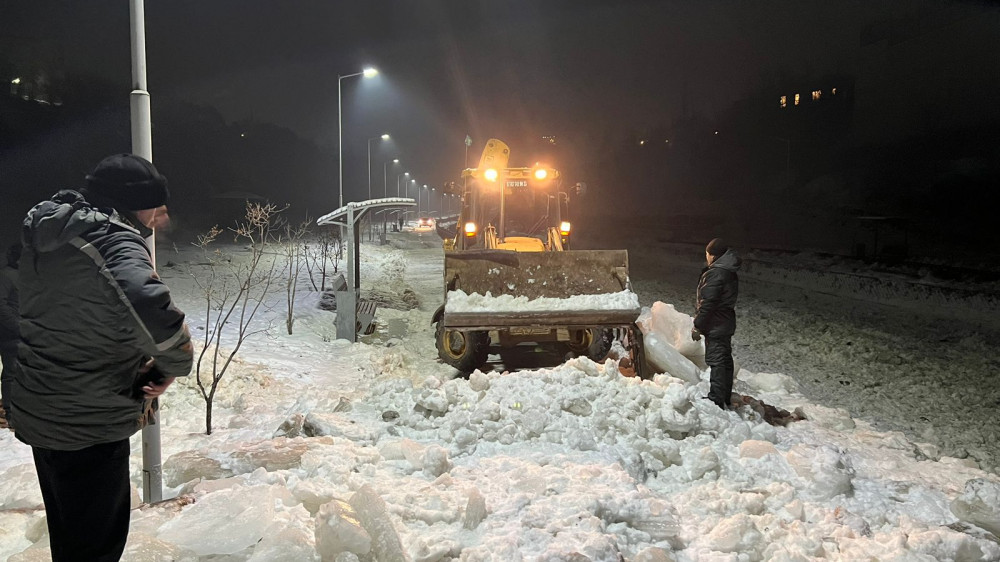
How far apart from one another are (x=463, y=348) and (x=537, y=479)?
508 centimetres

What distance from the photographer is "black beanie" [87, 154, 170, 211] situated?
97.9 inches

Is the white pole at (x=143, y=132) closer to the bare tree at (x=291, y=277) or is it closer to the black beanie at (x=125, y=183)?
the black beanie at (x=125, y=183)

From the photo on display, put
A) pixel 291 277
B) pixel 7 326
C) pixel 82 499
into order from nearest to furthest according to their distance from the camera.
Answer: pixel 82 499, pixel 7 326, pixel 291 277

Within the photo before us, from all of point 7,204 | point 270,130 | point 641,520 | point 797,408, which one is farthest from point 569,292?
point 270,130

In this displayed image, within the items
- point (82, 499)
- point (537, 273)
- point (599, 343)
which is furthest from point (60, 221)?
point (599, 343)

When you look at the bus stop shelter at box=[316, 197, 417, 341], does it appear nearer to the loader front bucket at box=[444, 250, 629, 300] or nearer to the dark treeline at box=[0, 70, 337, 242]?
the loader front bucket at box=[444, 250, 629, 300]

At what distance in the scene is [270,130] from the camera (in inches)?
2475

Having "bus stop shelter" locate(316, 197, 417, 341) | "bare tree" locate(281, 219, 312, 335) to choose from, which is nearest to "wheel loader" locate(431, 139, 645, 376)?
"bus stop shelter" locate(316, 197, 417, 341)

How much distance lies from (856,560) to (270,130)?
6626 cm

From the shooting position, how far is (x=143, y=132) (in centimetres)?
385

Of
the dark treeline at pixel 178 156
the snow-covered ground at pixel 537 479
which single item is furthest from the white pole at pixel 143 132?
the dark treeline at pixel 178 156

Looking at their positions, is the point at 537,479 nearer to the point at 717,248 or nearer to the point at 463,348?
the point at 717,248

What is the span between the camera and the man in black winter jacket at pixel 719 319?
670 cm

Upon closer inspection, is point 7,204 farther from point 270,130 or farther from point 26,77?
point 270,130
